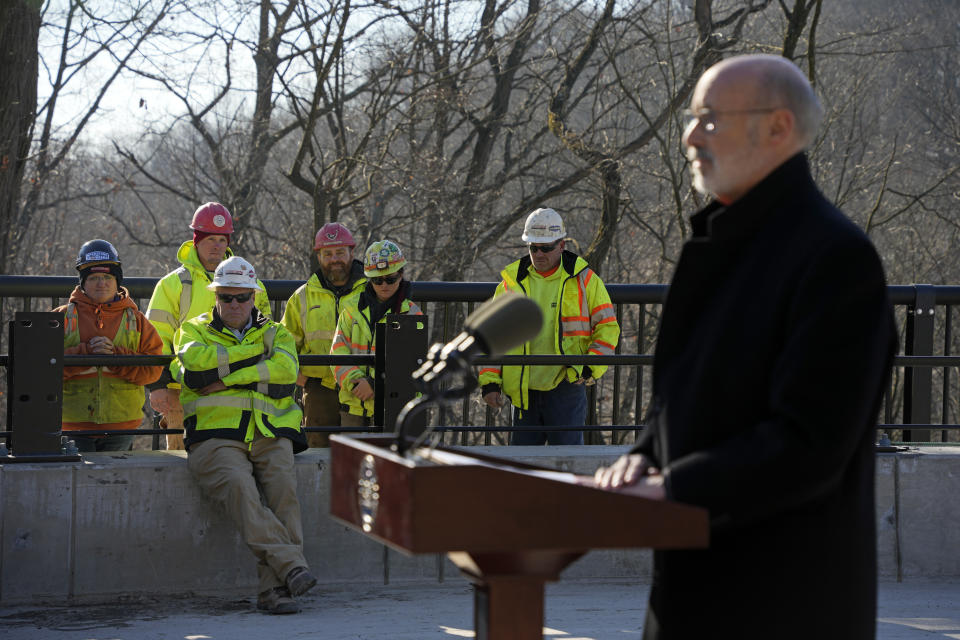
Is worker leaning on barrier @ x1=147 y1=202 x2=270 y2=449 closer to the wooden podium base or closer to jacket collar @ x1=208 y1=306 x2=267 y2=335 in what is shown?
jacket collar @ x1=208 y1=306 x2=267 y2=335

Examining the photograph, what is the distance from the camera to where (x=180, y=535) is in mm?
6480

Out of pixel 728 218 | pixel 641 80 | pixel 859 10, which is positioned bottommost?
pixel 728 218

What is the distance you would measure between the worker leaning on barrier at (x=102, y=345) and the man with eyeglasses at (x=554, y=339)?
205 centimetres

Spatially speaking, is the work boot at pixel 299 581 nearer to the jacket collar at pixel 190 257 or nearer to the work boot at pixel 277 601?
the work boot at pixel 277 601

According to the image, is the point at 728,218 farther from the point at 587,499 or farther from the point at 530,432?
the point at 530,432

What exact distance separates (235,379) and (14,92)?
20.2ft

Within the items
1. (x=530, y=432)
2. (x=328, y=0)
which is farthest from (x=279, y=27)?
(x=530, y=432)

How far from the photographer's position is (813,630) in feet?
7.85

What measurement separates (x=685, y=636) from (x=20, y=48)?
33.1ft

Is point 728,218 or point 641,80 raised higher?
point 641,80

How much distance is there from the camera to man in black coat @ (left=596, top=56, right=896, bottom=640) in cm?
229

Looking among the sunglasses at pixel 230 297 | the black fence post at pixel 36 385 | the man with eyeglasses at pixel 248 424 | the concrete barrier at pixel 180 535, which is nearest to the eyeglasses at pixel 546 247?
the concrete barrier at pixel 180 535

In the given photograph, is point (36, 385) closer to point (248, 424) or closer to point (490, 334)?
point (248, 424)

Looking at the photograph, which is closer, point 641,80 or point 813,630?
point 813,630
